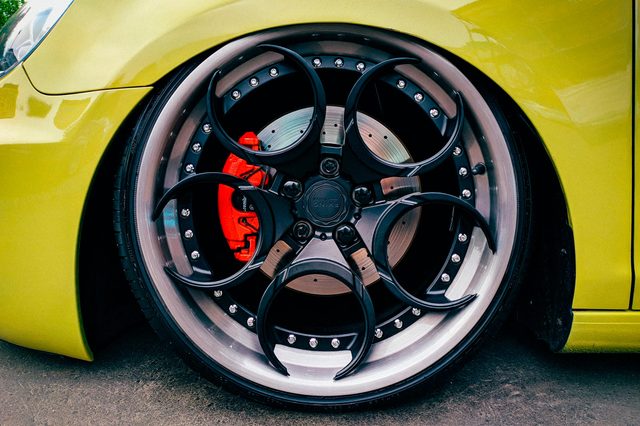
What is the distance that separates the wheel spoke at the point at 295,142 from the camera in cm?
97

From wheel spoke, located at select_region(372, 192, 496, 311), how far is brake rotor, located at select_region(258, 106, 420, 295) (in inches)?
4.5

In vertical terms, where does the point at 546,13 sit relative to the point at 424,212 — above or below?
above

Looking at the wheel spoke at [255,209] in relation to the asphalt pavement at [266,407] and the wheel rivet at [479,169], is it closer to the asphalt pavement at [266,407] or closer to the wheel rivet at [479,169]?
the asphalt pavement at [266,407]

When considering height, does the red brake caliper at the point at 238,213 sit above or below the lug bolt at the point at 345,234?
above

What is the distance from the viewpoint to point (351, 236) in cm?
105

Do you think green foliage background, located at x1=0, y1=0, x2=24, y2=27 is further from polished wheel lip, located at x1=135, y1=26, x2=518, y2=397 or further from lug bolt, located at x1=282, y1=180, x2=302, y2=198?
lug bolt, located at x1=282, y1=180, x2=302, y2=198

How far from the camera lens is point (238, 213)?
3.76ft

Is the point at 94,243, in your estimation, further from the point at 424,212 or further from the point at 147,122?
the point at 424,212

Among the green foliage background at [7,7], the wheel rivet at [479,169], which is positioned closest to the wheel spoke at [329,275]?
the wheel rivet at [479,169]

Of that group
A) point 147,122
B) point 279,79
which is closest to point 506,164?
point 279,79

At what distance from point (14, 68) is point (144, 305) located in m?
0.54

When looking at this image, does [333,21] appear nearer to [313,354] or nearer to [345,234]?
[345,234]

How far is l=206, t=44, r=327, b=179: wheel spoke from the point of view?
97 cm

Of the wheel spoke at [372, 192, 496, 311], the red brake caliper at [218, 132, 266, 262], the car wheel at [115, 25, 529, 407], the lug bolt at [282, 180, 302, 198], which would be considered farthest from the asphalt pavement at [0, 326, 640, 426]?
the lug bolt at [282, 180, 302, 198]
